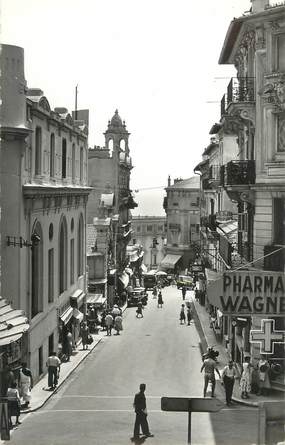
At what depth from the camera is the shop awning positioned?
1985 cm

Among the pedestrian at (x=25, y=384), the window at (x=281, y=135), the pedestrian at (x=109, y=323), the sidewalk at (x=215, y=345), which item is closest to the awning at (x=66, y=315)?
the pedestrian at (x=109, y=323)

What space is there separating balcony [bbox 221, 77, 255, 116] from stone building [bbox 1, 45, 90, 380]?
24.8 ft

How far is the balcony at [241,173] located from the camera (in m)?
26.9

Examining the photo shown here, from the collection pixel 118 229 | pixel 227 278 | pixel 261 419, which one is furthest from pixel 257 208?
pixel 118 229

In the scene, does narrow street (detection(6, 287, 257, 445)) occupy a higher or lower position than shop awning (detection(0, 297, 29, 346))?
lower

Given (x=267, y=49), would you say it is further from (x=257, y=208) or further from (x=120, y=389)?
(x=120, y=389)

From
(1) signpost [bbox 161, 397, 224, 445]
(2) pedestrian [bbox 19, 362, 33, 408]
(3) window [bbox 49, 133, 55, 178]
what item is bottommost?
(2) pedestrian [bbox 19, 362, 33, 408]

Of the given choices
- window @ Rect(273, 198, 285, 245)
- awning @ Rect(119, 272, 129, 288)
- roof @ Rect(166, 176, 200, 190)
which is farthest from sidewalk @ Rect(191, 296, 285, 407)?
roof @ Rect(166, 176, 200, 190)

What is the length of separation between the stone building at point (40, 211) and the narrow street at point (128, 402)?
235 cm

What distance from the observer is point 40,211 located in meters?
27.6

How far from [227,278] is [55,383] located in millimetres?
9584

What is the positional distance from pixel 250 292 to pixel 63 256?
16.3m

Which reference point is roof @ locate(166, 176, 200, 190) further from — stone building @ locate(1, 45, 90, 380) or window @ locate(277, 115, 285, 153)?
window @ locate(277, 115, 285, 153)

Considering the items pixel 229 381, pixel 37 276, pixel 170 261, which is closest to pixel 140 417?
pixel 229 381
